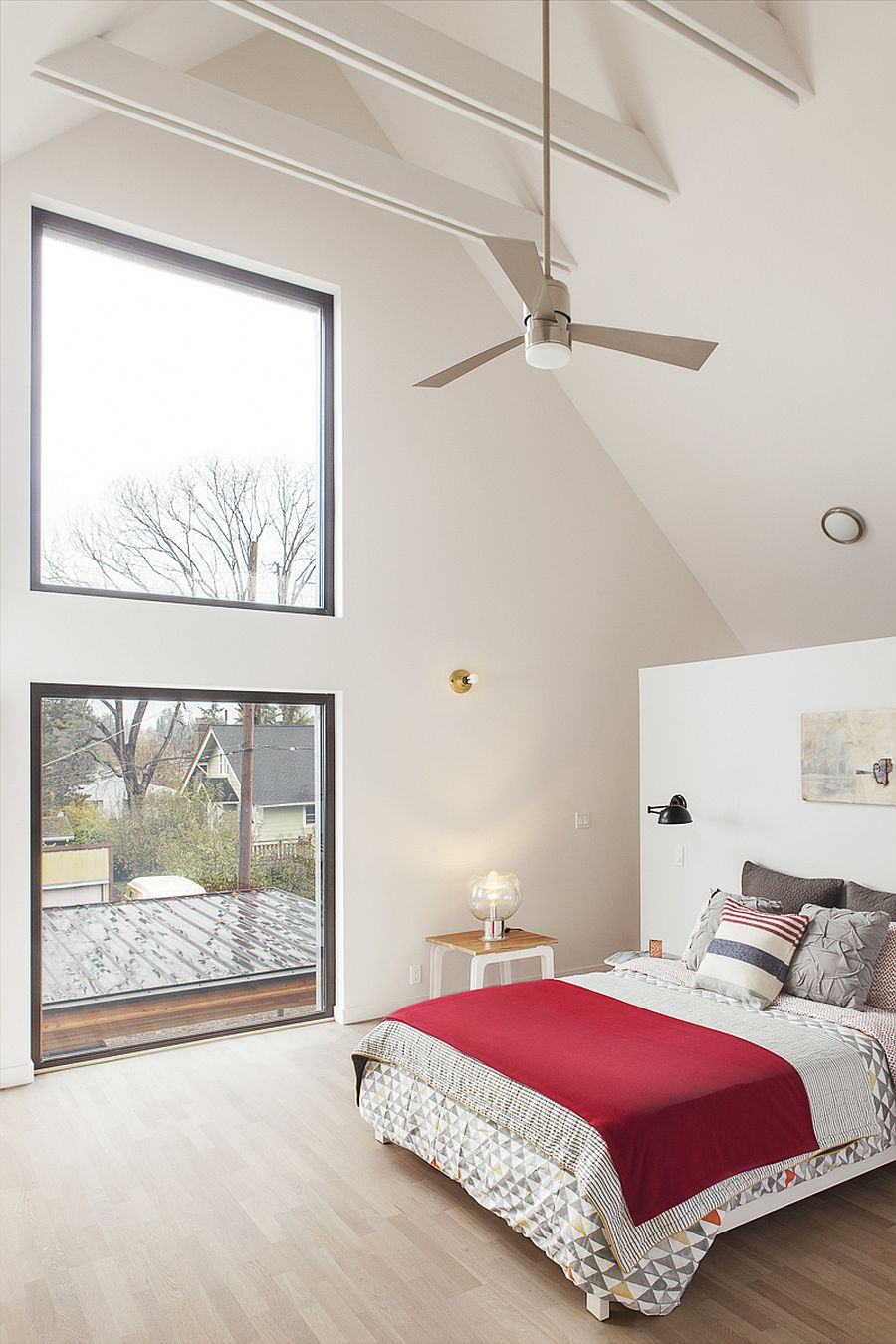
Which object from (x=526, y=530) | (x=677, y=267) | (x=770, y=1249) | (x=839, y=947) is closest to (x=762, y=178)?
(x=677, y=267)

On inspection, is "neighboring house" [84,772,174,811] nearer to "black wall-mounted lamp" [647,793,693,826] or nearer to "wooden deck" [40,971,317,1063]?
"wooden deck" [40,971,317,1063]

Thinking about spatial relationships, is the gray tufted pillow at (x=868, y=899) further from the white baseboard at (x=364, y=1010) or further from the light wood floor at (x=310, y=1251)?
the white baseboard at (x=364, y=1010)

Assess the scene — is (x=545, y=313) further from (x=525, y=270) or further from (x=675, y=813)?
(x=675, y=813)

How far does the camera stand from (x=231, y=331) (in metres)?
5.09

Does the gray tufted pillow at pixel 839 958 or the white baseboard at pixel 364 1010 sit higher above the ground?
the gray tufted pillow at pixel 839 958

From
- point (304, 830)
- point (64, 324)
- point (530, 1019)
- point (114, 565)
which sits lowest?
point (530, 1019)

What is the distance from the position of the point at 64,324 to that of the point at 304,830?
2.73 m

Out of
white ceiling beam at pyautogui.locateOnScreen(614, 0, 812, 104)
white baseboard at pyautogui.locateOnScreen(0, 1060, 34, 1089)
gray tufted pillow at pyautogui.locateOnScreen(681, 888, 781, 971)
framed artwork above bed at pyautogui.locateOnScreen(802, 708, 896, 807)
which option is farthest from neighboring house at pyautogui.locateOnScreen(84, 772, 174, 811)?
white ceiling beam at pyautogui.locateOnScreen(614, 0, 812, 104)

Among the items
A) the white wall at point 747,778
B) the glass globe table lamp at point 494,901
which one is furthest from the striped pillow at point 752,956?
the glass globe table lamp at point 494,901

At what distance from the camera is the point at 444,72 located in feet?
11.8

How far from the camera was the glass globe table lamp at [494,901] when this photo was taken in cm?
517

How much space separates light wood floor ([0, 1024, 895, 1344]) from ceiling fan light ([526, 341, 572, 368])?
248cm

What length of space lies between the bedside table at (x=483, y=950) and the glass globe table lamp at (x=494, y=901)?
0.21 feet

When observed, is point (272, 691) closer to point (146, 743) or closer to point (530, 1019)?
point (146, 743)
